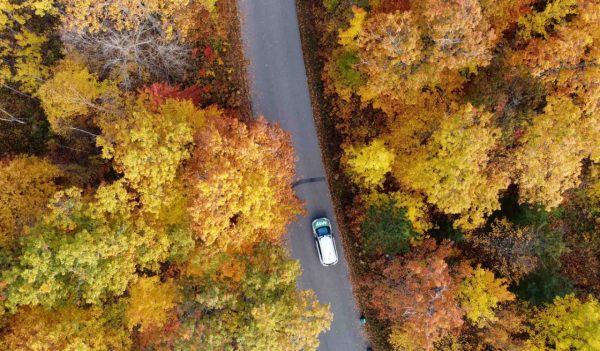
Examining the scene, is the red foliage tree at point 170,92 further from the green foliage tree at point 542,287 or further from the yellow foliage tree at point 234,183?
the green foliage tree at point 542,287

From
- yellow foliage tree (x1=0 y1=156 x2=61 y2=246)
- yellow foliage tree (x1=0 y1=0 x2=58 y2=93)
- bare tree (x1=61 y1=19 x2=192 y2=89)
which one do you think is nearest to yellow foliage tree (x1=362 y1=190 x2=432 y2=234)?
bare tree (x1=61 y1=19 x2=192 y2=89)

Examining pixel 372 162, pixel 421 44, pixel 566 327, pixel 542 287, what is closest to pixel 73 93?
pixel 372 162

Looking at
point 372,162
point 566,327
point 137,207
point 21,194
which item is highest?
point 21,194

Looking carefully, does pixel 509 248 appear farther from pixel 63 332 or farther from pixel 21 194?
pixel 21 194

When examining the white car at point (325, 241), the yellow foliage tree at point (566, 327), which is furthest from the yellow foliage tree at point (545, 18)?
the white car at point (325, 241)

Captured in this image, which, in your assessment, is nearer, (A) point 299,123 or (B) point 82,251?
(B) point 82,251

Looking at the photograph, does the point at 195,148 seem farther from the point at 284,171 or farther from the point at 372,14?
the point at 372,14

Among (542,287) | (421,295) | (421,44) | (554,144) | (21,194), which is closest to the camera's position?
(554,144)
